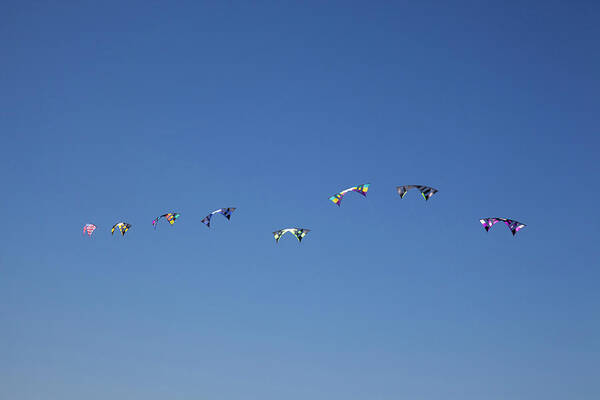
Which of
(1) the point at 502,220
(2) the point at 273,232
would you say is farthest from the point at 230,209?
(1) the point at 502,220

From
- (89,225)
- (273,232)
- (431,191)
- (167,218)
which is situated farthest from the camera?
(89,225)

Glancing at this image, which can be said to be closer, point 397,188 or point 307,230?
point 397,188

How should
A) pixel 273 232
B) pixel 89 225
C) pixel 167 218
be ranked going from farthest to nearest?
pixel 89 225, pixel 167 218, pixel 273 232

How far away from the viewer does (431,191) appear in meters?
59.8

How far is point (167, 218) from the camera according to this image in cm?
7112

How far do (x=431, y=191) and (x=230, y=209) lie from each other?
24263mm

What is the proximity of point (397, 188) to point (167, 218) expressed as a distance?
96.9 ft

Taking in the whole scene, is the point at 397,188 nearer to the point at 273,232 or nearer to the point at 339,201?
the point at 339,201

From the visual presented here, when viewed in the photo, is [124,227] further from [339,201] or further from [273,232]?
[339,201]

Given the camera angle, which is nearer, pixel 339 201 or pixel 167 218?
pixel 339 201

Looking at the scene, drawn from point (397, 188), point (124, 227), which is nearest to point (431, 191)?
point (397, 188)

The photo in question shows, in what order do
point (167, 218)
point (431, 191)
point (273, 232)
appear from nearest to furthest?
point (431, 191) < point (273, 232) < point (167, 218)

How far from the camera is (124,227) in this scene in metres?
73.1

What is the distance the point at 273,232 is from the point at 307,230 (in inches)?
158
